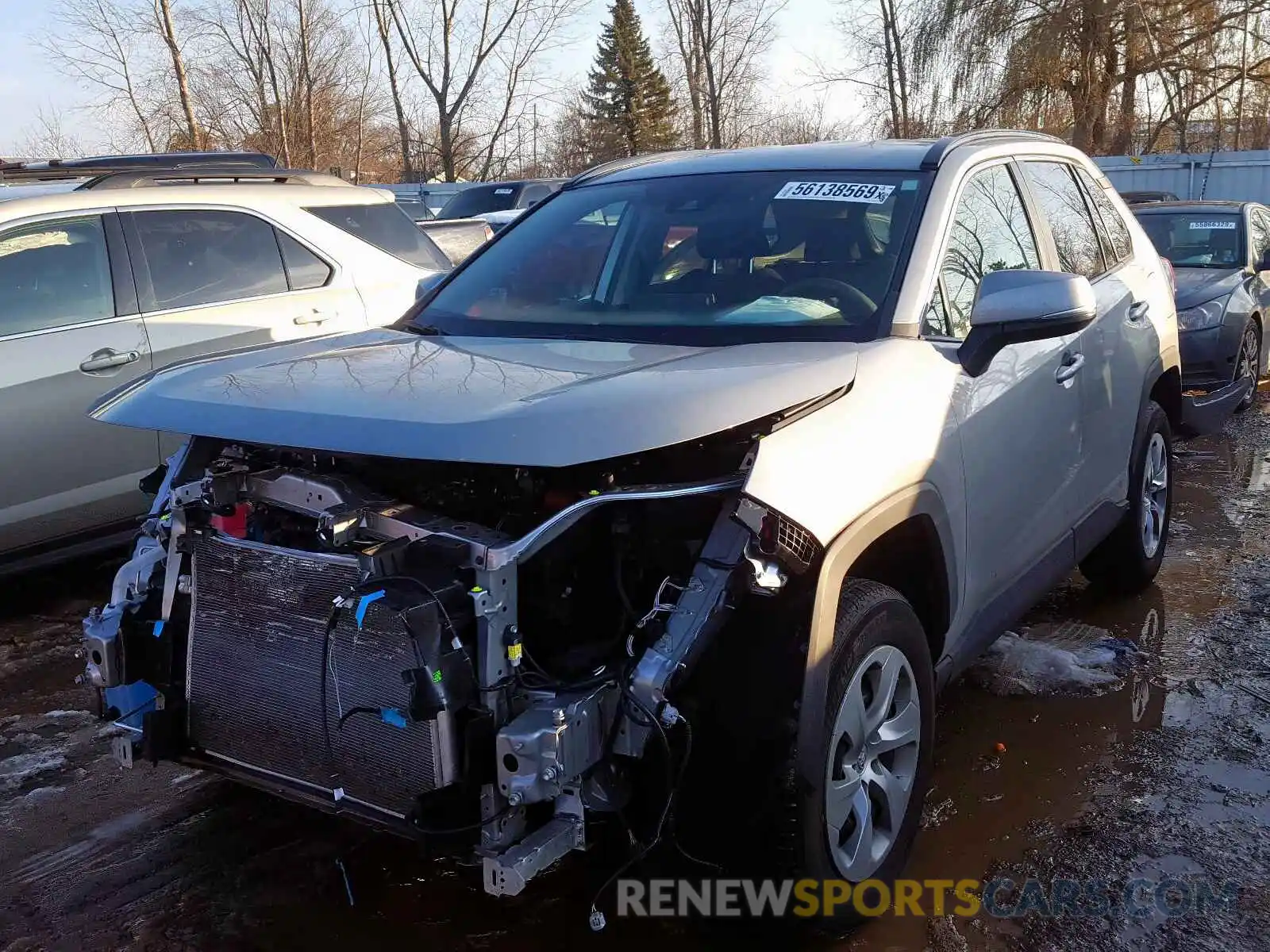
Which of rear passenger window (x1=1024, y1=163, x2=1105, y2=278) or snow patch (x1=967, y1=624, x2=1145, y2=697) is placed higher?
rear passenger window (x1=1024, y1=163, x2=1105, y2=278)

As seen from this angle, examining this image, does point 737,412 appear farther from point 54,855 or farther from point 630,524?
point 54,855

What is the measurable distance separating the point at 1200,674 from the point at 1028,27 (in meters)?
26.8

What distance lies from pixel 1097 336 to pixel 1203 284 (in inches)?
227

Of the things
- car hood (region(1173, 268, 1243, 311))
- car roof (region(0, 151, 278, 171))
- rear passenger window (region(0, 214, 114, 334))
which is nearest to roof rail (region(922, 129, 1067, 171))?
rear passenger window (region(0, 214, 114, 334))

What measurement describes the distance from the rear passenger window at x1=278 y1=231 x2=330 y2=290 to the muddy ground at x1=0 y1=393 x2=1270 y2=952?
2417 mm

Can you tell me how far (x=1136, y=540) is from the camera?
4922 millimetres

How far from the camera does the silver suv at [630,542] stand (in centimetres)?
244

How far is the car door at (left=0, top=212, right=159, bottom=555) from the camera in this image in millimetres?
4926

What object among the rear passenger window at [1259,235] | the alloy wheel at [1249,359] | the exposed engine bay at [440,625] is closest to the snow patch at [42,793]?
the exposed engine bay at [440,625]

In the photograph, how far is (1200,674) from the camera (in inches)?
173

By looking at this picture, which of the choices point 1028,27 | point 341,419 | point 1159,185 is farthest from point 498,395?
point 1028,27

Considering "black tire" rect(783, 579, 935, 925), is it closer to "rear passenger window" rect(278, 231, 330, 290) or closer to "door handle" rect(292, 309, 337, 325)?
"door handle" rect(292, 309, 337, 325)

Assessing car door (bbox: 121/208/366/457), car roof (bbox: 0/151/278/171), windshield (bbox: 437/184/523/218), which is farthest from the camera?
windshield (bbox: 437/184/523/218)

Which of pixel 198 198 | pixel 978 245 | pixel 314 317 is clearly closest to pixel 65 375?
pixel 198 198
